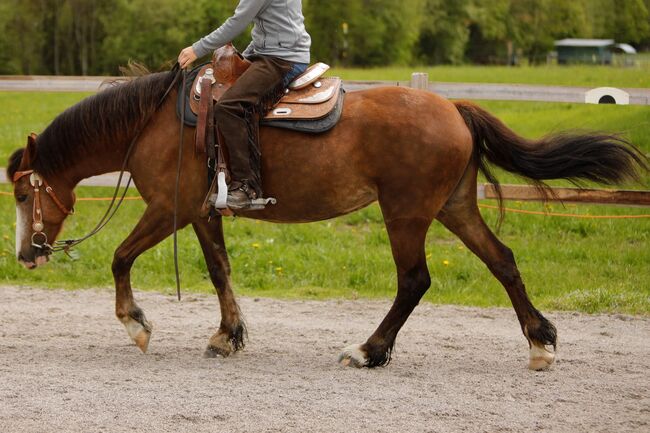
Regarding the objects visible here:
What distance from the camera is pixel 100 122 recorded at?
654cm

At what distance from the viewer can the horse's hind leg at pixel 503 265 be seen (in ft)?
20.4

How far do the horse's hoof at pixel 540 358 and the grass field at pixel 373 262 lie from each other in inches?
78.3

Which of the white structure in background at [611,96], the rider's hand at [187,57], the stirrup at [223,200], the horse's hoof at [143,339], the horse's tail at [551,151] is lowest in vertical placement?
the horse's hoof at [143,339]

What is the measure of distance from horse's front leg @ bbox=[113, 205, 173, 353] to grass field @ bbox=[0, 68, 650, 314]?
7.37 ft

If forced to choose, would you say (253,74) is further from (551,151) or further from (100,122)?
(551,151)

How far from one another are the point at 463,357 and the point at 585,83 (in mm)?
14149

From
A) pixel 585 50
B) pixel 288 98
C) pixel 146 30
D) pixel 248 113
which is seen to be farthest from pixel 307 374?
pixel 146 30

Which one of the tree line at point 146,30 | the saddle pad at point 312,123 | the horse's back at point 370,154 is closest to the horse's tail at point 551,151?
the horse's back at point 370,154

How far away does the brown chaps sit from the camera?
608 centimetres

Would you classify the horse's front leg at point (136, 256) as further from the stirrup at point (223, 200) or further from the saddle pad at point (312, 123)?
the saddle pad at point (312, 123)

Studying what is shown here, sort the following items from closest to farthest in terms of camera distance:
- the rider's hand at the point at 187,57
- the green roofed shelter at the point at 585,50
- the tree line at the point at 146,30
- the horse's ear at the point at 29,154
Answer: the rider's hand at the point at 187,57
the horse's ear at the point at 29,154
the green roofed shelter at the point at 585,50
the tree line at the point at 146,30

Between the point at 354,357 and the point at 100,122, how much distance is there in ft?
7.80

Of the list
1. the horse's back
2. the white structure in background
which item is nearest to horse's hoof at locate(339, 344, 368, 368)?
the horse's back

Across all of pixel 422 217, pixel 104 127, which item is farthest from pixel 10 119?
pixel 422 217
